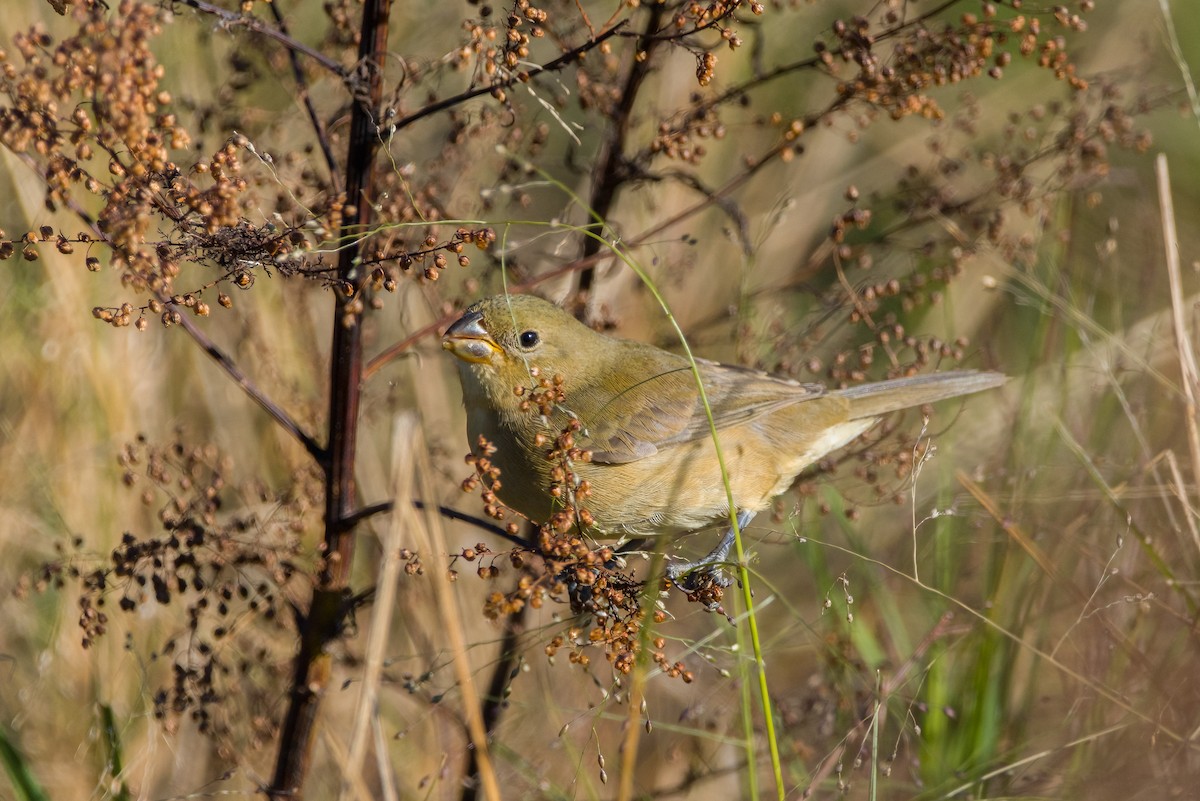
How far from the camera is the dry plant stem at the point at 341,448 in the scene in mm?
2545

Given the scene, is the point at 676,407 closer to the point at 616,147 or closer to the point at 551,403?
the point at 616,147

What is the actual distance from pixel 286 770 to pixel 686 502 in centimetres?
137

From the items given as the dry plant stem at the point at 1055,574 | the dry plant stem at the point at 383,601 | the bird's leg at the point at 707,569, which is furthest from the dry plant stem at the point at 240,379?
the dry plant stem at the point at 1055,574

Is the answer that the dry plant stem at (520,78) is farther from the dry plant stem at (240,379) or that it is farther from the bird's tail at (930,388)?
the bird's tail at (930,388)

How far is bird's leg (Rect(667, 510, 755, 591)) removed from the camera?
2.72m

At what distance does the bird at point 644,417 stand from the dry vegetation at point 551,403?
11 centimetres

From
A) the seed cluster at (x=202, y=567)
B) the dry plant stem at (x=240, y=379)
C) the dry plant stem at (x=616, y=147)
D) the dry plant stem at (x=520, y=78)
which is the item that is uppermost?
the dry plant stem at (x=616, y=147)

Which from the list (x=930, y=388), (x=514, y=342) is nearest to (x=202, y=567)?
(x=514, y=342)

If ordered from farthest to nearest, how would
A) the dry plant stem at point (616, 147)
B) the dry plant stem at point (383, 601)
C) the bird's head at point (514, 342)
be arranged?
1. the bird's head at point (514, 342)
2. the dry plant stem at point (616, 147)
3. the dry plant stem at point (383, 601)

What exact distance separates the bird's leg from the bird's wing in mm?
343

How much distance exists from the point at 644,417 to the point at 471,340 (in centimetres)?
63

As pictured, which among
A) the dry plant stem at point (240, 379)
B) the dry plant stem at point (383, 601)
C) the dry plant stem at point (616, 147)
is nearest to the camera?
the dry plant stem at point (383, 601)

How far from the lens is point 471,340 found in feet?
11.1


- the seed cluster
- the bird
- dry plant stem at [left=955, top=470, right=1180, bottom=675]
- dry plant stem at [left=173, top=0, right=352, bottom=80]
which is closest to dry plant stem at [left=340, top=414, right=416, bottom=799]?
the seed cluster
